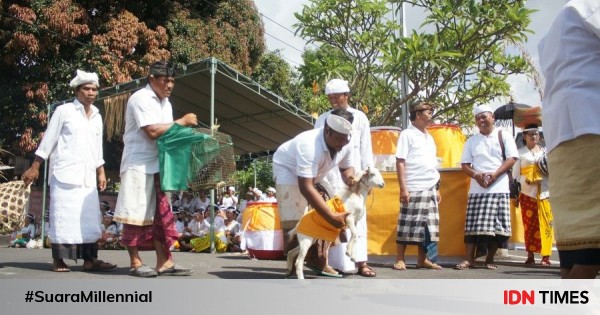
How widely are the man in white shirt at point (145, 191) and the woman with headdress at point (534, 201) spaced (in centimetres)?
421

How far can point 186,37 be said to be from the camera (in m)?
19.1

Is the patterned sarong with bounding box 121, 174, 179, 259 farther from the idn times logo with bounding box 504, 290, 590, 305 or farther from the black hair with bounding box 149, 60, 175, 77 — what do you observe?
the idn times logo with bounding box 504, 290, 590, 305

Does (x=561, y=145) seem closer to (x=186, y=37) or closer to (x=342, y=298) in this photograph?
(x=342, y=298)

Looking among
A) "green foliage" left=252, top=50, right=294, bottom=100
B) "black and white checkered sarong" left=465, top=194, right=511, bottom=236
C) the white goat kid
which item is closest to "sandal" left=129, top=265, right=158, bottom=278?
the white goat kid

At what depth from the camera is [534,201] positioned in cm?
747

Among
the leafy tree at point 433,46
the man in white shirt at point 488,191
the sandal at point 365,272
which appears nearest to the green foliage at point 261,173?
the leafy tree at point 433,46

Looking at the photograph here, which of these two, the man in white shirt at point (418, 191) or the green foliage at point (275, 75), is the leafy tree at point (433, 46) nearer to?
the man in white shirt at point (418, 191)

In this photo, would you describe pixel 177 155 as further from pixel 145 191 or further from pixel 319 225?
pixel 319 225

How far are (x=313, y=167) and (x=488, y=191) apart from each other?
9.91 feet

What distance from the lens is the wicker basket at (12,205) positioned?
5613 mm

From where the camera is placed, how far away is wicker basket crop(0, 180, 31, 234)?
561 centimetres

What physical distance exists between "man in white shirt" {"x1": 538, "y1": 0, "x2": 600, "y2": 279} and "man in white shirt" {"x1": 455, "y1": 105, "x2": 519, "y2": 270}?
4.11 meters

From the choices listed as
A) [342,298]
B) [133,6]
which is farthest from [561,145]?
[133,6]

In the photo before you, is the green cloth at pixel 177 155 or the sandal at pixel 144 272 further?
the green cloth at pixel 177 155
